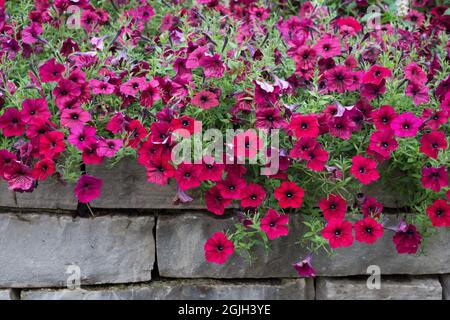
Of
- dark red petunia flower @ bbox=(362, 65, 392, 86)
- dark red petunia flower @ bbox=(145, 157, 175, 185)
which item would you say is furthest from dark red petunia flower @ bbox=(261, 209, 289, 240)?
dark red petunia flower @ bbox=(362, 65, 392, 86)

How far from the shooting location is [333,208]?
208cm

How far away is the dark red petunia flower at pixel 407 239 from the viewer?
2.12 metres

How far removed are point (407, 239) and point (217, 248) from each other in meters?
0.64

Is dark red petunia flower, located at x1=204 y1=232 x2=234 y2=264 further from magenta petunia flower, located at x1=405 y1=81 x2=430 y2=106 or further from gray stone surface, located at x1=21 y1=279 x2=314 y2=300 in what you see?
magenta petunia flower, located at x1=405 y1=81 x2=430 y2=106

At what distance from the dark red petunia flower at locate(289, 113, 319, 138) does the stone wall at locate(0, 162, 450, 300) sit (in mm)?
367

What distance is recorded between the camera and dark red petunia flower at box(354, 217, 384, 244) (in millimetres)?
2053

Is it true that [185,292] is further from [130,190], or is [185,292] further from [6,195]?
[6,195]

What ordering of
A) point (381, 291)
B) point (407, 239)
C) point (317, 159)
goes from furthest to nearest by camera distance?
point (381, 291) < point (407, 239) < point (317, 159)

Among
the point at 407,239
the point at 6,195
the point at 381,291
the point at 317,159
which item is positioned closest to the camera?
the point at 317,159

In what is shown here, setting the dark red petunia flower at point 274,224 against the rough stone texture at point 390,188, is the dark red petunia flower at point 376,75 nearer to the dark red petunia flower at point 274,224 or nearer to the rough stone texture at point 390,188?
the rough stone texture at point 390,188

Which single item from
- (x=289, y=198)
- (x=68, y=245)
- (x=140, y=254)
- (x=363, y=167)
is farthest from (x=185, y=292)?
(x=363, y=167)

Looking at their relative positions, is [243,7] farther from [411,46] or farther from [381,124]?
[381,124]
